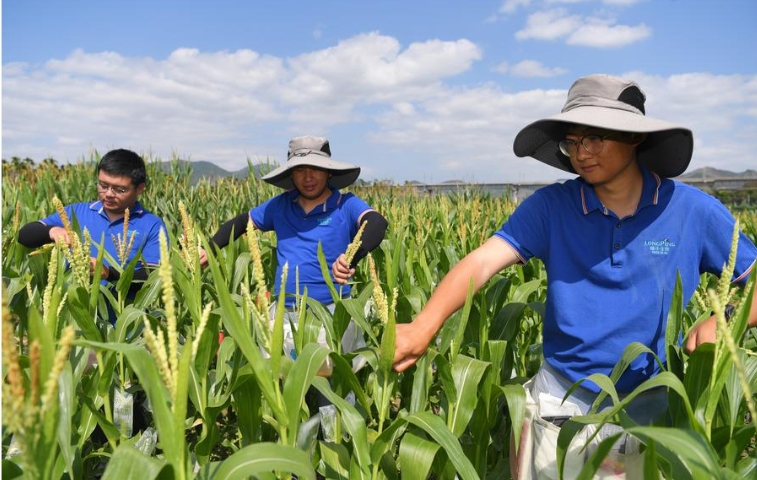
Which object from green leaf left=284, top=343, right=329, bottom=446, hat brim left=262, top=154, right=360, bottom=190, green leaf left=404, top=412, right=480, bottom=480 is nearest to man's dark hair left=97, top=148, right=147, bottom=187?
hat brim left=262, top=154, right=360, bottom=190

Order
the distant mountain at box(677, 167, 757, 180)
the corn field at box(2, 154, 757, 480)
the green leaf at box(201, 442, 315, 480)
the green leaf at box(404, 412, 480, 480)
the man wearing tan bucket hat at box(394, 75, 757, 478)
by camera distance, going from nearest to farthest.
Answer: the corn field at box(2, 154, 757, 480)
the green leaf at box(201, 442, 315, 480)
the green leaf at box(404, 412, 480, 480)
the man wearing tan bucket hat at box(394, 75, 757, 478)
the distant mountain at box(677, 167, 757, 180)

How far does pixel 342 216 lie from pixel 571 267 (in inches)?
61.4

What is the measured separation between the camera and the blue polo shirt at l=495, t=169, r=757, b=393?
1.68 m

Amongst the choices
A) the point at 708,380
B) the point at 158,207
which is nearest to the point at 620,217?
the point at 708,380

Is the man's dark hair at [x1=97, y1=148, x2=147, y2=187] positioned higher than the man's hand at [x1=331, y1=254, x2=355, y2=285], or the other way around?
the man's dark hair at [x1=97, y1=148, x2=147, y2=187]

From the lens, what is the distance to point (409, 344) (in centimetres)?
166

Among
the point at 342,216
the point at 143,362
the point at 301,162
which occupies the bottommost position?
the point at 143,362

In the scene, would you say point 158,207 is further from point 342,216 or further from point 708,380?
point 708,380

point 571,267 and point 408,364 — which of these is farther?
point 571,267

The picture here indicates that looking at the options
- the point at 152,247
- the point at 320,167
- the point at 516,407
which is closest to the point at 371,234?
the point at 320,167

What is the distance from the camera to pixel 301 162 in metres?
2.98

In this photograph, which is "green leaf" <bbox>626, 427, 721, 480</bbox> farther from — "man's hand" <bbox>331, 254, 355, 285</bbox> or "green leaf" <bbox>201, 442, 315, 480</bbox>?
"man's hand" <bbox>331, 254, 355, 285</bbox>

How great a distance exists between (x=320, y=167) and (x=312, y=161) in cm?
6

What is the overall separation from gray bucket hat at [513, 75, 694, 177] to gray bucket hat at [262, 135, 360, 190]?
4.31 feet
